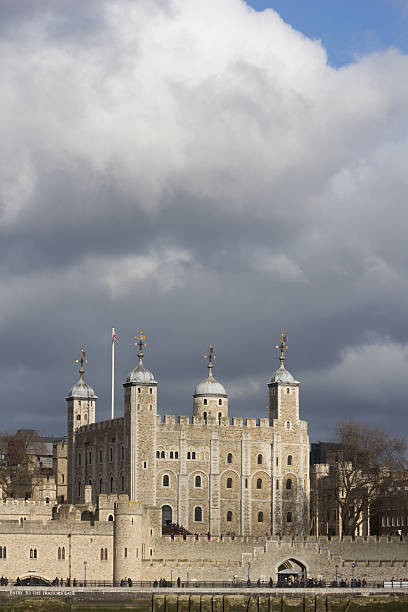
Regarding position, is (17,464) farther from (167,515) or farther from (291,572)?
(291,572)

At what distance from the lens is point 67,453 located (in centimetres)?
14338

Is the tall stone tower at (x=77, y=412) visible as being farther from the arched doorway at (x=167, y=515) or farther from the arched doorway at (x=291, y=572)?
the arched doorway at (x=291, y=572)

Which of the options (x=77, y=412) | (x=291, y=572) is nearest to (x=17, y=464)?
(x=77, y=412)

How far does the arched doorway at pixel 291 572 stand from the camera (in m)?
108

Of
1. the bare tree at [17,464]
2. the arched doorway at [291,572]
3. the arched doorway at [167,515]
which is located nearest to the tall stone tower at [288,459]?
the arched doorway at [167,515]

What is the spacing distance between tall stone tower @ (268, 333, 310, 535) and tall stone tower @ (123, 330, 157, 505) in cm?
1256

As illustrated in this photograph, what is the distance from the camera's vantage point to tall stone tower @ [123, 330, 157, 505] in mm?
128500

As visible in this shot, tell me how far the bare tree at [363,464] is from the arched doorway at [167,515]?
583 inches

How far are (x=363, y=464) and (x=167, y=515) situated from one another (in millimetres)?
17952

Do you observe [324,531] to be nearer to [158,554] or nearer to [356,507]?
[356,507]

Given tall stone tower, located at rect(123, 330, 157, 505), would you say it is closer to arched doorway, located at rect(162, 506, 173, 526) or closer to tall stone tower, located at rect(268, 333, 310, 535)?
arched doorway, located at rect(162, 506, 173, 526)

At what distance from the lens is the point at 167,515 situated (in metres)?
130

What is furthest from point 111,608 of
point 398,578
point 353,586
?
point 398,578

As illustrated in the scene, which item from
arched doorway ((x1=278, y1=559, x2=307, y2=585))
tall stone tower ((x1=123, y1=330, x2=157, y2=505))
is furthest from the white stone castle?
arched doorway ((x1=278, y1=559, x2=307, y2=585))
